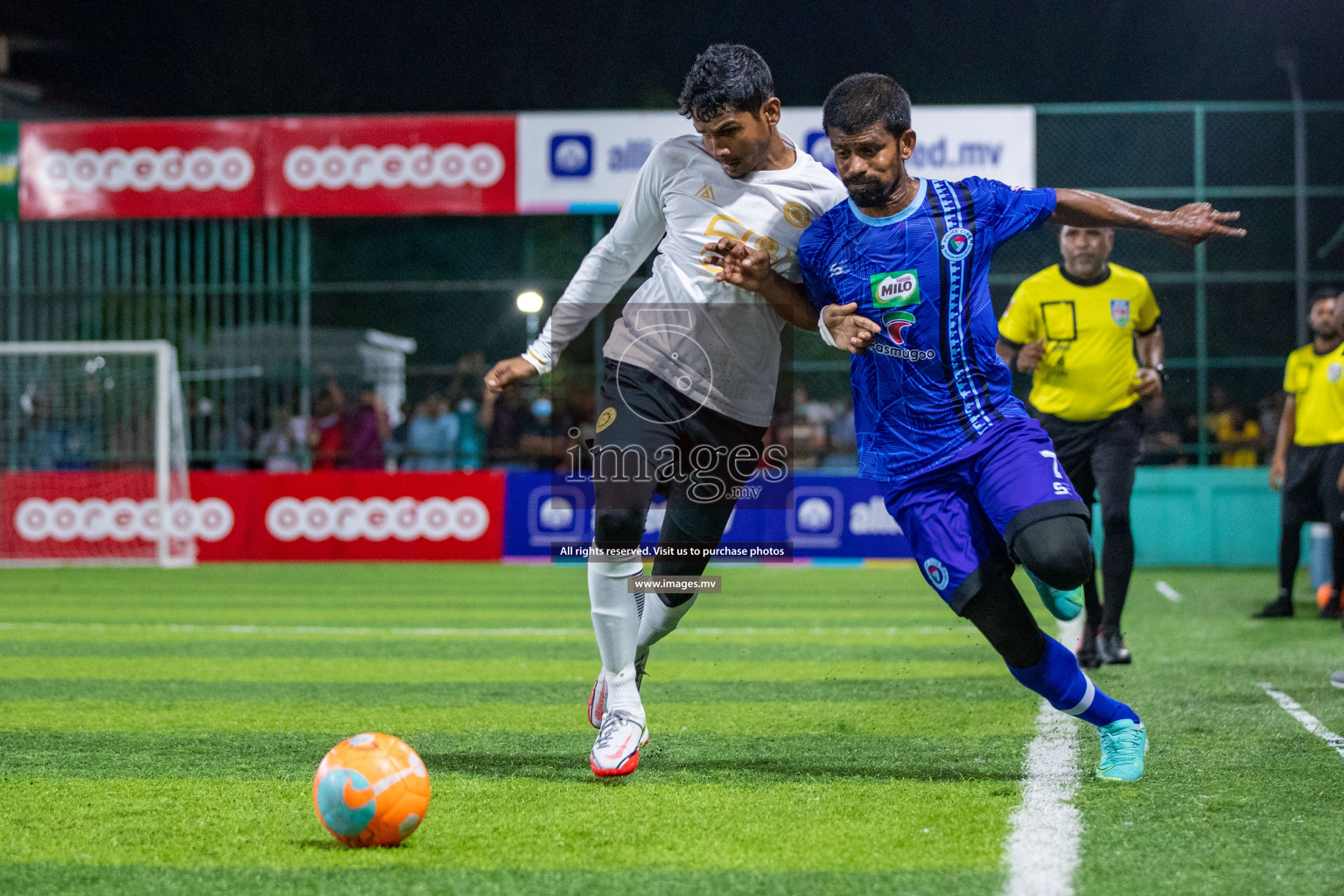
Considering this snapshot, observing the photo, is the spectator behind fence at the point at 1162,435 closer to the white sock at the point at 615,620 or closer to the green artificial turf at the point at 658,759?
the green artificial turf at the point at 658,759

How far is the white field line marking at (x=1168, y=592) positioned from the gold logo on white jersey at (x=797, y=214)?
25.5ft

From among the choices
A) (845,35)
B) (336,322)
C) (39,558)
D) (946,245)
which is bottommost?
(39,558)

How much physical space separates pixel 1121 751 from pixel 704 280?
195cm

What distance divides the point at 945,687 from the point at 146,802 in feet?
12.1

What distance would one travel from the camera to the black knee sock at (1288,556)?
9930 mm

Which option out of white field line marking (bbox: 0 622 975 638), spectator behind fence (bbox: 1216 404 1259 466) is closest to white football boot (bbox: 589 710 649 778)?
white field line marking (bbox: 0 622 975 638)

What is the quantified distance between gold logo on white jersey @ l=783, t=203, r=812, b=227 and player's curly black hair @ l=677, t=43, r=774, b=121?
325 mm

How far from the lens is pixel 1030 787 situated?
4.09m

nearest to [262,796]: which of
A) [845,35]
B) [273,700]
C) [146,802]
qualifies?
[146,802]

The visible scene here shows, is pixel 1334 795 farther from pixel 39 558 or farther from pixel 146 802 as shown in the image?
pixel 39 558

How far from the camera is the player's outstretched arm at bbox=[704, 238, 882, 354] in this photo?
12.9ft

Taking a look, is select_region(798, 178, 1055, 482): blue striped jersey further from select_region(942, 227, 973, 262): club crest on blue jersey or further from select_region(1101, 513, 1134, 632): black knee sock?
select_region(1101, 513, 1134, 632): black knee sock

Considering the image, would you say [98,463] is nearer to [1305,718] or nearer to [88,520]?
[88,520]

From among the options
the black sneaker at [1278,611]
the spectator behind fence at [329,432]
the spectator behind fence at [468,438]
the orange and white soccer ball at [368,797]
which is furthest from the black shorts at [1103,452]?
the spectator behind fence at [329,432]
